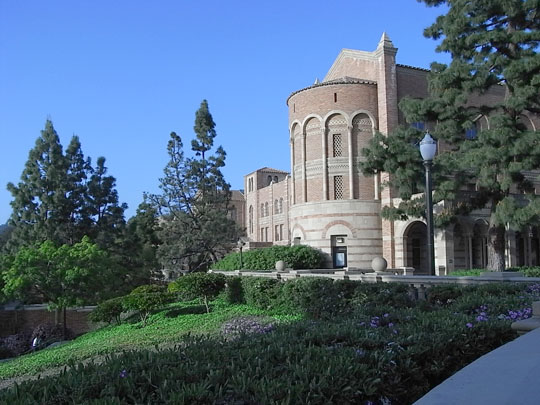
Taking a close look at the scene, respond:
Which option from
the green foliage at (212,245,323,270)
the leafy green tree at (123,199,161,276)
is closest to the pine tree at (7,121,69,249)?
the leafy green tree at (123,199,161,276)

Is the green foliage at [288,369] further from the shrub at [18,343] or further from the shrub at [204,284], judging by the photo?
the shrub at [18,343]

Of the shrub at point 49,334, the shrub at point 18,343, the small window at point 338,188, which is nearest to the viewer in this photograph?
the shrub at point 18,343

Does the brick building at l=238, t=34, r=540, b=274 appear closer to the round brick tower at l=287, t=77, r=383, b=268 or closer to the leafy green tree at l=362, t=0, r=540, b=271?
the round brick tower at l=287, t=77, r=383, b=268

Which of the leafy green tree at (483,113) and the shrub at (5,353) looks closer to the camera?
the leafy green tree at (483,113)

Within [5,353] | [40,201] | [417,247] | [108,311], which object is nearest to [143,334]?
[108,311]

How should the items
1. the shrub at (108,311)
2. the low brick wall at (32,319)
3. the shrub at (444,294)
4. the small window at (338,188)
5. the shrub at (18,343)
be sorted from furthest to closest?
the low brick wall at (32,319)
the small window at (338,188)
the shrub at (18,343)
the shrub at (108,311)
the shrub at (444,294)

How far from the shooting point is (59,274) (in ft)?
92.1

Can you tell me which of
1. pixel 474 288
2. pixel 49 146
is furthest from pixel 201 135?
pixel 474 288

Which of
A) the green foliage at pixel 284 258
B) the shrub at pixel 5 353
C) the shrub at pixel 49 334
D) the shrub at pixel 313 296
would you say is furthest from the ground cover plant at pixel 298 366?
the shrub at pixel 49 334

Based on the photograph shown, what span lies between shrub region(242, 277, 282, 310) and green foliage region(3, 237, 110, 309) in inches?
432

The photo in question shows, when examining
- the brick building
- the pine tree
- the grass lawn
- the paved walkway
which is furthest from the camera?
the pine tree

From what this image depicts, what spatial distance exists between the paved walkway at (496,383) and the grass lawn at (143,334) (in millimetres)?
9724

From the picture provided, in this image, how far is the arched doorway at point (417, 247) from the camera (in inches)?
1211

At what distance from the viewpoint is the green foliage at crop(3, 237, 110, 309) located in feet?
90.8
